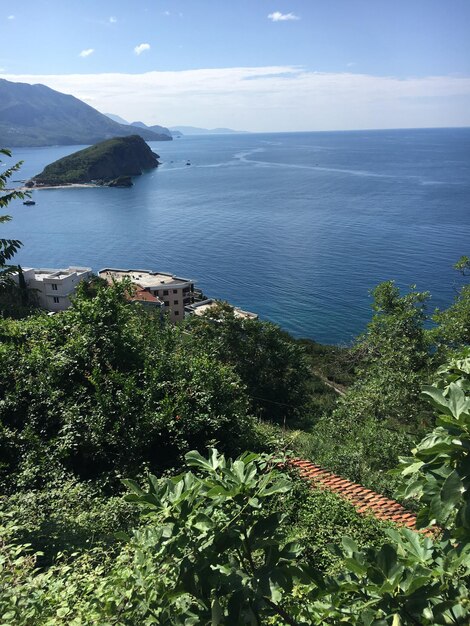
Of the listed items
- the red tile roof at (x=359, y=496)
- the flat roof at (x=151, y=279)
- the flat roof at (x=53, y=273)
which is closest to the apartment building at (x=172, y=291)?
the flat roof at (x=151, y=279)

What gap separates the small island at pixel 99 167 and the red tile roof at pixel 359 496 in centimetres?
11672

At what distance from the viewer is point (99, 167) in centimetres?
12294

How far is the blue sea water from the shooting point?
45.6m

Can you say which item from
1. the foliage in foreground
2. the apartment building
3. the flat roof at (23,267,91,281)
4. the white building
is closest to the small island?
the flat roof at (23,267,91,281)

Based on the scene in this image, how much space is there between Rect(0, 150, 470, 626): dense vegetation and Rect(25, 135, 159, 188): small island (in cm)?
11002

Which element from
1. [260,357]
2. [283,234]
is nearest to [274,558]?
[260,357]

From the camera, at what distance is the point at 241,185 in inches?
4149

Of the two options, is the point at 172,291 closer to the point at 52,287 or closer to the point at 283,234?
the point at 52,287

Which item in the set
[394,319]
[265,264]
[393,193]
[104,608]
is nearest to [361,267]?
[265,264]

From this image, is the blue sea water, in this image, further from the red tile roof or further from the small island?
the red tile roof

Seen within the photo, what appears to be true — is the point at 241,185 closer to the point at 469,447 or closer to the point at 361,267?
the point at 361,267

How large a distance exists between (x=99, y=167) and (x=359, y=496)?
12834 centimetres

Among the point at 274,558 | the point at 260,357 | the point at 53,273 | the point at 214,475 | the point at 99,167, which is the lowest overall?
the point at 53,273

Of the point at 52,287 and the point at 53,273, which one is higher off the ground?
the point at 53,273
